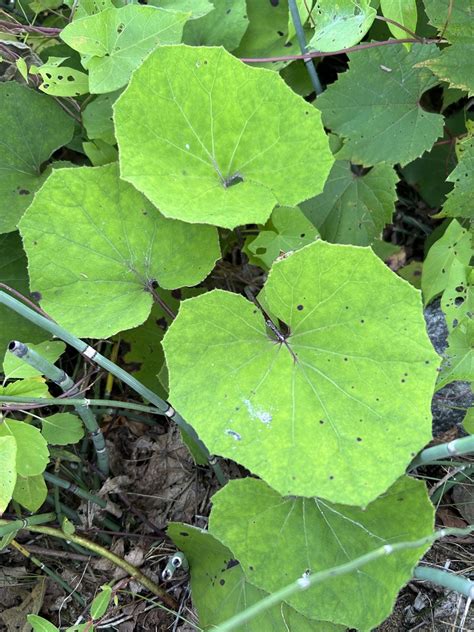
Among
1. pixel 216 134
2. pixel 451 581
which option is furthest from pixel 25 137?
pixel 451 581

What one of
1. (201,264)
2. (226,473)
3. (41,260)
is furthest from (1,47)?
(226,473)

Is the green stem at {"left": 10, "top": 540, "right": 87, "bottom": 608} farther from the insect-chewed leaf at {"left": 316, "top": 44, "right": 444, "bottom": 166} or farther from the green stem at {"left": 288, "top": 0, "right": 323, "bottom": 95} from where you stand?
the green stem at {"left": 288, "top": 0, "right": 323, "bottom": 95}

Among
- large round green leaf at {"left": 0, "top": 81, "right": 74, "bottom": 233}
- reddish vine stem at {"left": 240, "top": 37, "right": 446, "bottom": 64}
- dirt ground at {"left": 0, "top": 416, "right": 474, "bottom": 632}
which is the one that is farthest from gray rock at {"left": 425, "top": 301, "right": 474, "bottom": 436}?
large round green leaf at {"left": 0, "top": 81, "right": 74, "bottom": 233}

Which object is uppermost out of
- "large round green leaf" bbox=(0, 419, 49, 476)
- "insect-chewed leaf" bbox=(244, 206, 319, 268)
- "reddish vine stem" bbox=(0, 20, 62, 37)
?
"reddish vine stem" bbox=(0, 20, 62, 37)

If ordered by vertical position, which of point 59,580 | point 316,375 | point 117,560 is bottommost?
point 59,580

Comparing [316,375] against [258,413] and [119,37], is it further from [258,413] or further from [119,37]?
[119,37]

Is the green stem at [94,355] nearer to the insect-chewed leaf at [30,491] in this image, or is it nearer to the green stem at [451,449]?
the insect-chewed leaf at [30,491]
